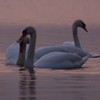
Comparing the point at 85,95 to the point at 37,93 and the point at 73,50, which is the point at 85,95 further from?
the point at 73,50

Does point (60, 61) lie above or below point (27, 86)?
above

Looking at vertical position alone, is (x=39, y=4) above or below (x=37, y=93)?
above

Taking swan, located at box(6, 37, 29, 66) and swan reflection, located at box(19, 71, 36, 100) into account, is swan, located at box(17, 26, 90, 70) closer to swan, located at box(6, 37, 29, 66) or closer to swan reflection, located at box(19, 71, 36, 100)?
swan, located at box(6, 37, 29, 66)

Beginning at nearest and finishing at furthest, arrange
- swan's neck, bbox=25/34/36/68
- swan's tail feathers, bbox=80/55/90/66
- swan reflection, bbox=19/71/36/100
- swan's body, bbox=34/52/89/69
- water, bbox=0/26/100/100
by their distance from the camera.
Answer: swan reflection, bbox=19/71/36/100
water, bbox=0/26/100/100
swan's body, bbox=34/52/89/69
swan's tail feathers, bbox=80/55/90/66
swan's neck, bbox=25/34/36/68

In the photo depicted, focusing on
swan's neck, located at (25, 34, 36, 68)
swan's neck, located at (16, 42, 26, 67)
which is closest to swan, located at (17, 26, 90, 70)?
swan's neck, located at (25, 34, 36, 68)

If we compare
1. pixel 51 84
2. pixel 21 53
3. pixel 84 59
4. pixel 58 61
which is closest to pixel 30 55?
pixel 21 53

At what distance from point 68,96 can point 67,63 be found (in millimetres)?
5978

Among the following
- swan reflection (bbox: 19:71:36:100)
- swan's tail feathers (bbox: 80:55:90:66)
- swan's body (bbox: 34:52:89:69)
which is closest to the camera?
swan reflection (bbox: 19:71:36:100)

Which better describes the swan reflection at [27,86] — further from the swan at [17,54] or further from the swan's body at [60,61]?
the swan at [17,54]

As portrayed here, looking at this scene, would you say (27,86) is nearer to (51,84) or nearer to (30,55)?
(51,84)

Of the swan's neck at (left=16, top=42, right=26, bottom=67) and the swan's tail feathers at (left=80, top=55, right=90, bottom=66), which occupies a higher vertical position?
the swan's neck at (left=16, top=42, right=26, bottom=67)

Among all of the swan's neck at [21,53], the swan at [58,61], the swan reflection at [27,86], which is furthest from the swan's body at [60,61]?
the swan reflection at [27,86]

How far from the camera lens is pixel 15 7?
9525cm

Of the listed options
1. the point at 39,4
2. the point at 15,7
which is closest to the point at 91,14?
the point at 15,7
